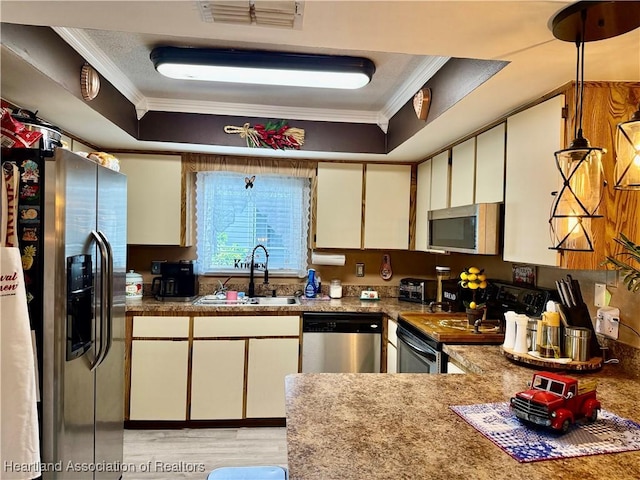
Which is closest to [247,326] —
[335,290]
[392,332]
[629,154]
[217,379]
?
[217,379]

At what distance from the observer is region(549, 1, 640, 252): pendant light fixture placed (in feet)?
3.77

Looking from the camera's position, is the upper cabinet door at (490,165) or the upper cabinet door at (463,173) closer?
the upper cabinet door at (490,165)

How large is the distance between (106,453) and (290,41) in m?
2.14

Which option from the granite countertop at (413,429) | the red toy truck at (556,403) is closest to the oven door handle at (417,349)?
the granite countertop at (413,429)

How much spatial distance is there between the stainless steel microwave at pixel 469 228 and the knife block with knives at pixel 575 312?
17.0 inches

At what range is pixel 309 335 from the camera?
313cm

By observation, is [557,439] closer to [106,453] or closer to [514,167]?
[514,167]

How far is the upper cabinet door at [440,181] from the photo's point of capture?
2.89 metres

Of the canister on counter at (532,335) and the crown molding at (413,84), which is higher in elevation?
the crown molding at (413,84)

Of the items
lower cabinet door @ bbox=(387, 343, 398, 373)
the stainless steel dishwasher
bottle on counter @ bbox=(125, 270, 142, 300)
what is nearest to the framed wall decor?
lower cabinet door @ bbox=(387, 343, 398, 373)

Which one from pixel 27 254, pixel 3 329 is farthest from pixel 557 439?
pixel 27 254

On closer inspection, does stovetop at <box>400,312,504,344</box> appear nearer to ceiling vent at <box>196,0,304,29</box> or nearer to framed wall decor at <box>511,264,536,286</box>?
framed wall decor at <box>511,264,536,286</box>

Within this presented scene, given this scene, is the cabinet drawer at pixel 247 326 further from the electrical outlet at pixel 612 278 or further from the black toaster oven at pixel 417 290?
the electrical outlet at pixel 612 278

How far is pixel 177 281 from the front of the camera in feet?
10.9
